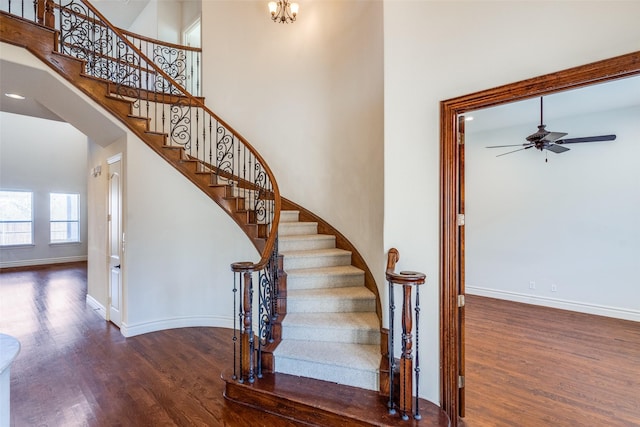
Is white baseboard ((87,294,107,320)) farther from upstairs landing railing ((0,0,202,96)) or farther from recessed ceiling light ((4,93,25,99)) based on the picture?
upstairs landing railing ((0,0,202,96))

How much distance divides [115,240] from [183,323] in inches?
59.6

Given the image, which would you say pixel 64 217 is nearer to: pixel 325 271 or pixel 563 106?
pixel 325 271

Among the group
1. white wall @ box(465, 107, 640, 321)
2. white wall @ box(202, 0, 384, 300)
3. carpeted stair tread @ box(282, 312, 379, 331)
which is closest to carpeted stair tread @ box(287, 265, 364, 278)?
white wall @ box(202, 0, 384, 300)

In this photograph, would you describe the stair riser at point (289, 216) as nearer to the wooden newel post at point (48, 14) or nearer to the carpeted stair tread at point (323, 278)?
the carpeted stair tread at point (323, 278)

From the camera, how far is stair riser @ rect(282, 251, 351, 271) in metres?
3.47

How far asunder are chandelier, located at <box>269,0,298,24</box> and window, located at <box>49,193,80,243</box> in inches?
356

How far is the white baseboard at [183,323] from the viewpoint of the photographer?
3945 millimetres

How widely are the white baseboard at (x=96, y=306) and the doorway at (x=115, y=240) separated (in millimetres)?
252

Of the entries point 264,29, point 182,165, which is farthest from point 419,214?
point 264,29

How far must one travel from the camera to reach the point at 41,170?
348 inches

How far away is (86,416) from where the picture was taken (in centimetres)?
231

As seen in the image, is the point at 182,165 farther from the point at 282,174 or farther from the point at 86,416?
the point at 86,416

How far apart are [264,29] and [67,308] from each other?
18.2 feet

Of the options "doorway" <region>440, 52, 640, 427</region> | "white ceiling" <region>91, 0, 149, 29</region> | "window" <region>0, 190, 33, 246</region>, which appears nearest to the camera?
"doorway" <region>440, 52, 640, 427</region>
